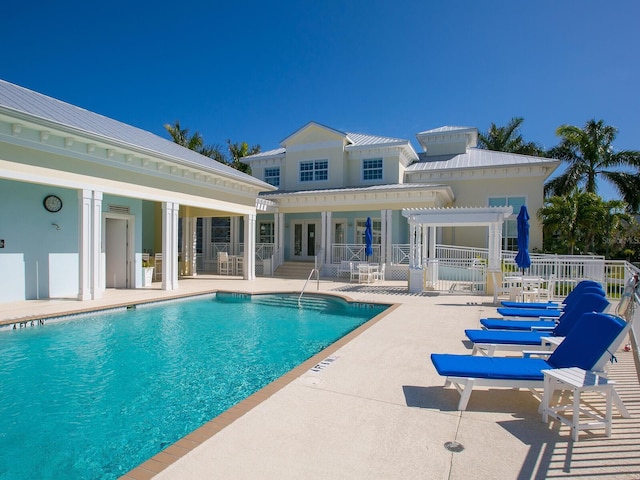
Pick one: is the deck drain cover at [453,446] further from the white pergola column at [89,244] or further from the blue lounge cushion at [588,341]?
the white pergola column at [89,244]

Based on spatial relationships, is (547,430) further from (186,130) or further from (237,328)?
(186,130)

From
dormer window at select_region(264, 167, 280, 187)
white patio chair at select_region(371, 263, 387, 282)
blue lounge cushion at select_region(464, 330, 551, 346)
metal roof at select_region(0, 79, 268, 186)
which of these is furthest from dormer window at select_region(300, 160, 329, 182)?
blue lounge cushion at select_region(464, 330, 551, 346)

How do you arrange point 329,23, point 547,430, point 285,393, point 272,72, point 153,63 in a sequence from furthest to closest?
point 153,63 < point 272,72 < point 329,23 < point 285,393 < point 547,430

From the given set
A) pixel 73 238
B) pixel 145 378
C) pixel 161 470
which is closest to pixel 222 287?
pixel 73 238

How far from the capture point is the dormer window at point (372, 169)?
21.5m

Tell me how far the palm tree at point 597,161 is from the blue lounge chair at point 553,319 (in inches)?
878

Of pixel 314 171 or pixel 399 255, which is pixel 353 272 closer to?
pixel 399 255

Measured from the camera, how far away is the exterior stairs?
20.0 metres

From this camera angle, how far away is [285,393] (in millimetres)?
4441

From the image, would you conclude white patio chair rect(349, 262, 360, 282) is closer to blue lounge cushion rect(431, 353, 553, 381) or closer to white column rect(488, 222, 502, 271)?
white column rect(488, 222, 502, 271)

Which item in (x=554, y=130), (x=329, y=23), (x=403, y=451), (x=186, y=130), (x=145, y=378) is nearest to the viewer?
(x=403, y=451)

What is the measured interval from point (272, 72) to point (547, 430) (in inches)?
757

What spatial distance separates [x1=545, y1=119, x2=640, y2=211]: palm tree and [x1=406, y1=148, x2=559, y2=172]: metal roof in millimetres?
4862

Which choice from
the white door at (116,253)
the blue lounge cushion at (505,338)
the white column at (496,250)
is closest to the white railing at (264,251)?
the white door at (116,253)
